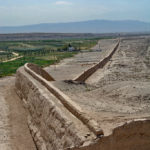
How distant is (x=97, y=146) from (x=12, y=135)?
704 cm

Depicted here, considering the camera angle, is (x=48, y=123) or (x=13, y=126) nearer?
(x=48, y=123)

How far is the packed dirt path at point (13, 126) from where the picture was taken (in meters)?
13.0

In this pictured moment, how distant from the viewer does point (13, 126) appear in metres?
15.2

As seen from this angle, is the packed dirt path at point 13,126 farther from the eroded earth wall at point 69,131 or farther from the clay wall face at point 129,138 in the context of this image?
the clay wall face at point 129,138

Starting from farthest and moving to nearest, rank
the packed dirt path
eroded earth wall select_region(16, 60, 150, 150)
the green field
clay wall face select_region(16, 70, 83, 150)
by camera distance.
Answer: the green field → the packed dirt path → clay wall face select_region(16, 70, 83, 150) → eroded earth wall select_region(16, 60, 150, 150)

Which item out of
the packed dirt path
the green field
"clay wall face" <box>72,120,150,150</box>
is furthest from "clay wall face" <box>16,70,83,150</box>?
the green field

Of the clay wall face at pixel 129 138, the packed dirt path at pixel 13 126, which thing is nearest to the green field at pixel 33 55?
the packed dirt path at pixel 13 126

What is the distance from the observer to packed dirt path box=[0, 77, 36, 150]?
42.8ft

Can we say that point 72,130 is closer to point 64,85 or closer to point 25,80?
point 25,80

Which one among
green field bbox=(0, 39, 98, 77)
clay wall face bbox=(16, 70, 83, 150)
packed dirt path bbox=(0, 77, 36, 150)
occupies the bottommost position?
green field bbox=(0, 39, 98, 77)

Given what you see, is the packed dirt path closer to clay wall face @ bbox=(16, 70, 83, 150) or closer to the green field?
clay wall face @ bbox=(16, 70, 83, 150)

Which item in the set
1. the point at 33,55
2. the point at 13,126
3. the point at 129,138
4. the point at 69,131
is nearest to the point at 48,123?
the point at 69,131

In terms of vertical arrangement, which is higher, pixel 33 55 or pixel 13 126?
pixel 13 126

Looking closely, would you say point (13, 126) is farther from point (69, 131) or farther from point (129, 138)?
point (129, 138)
